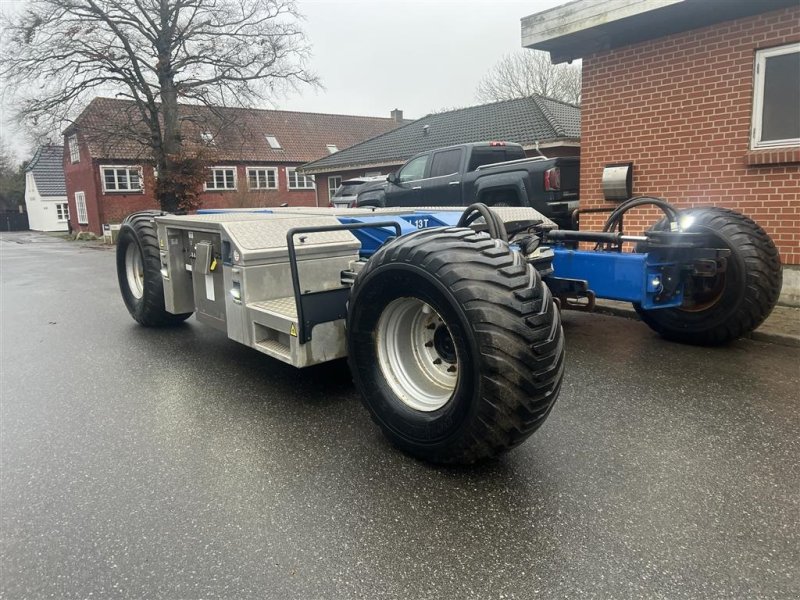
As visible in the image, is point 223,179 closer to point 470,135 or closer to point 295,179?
point 295,179

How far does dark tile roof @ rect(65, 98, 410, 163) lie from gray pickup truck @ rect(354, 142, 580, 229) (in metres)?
15.1

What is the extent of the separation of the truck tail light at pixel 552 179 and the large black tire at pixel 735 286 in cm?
409

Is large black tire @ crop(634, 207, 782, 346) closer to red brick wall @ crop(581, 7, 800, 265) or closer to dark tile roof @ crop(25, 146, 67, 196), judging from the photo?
red brick wall @ crop(581, 7, 800, 265)

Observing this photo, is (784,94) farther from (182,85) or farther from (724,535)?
(182,85)

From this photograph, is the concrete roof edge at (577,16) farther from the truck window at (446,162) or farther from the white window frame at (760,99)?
the truck window at (446,162)

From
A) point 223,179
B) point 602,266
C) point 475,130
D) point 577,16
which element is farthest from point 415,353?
point 223,179

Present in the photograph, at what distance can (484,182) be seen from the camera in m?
10.7

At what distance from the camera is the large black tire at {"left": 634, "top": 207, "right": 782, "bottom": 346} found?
17.0ft

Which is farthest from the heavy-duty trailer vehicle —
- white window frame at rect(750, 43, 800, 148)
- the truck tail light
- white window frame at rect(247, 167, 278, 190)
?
white window frame at rect(247, 167, 278, 190)

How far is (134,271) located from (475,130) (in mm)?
16895

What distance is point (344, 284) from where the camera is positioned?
4113mm

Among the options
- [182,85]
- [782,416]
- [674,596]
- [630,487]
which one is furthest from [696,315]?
[182,85]

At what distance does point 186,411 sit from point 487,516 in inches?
96.0

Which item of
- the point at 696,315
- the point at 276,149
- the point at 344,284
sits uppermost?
the point at 276,149
